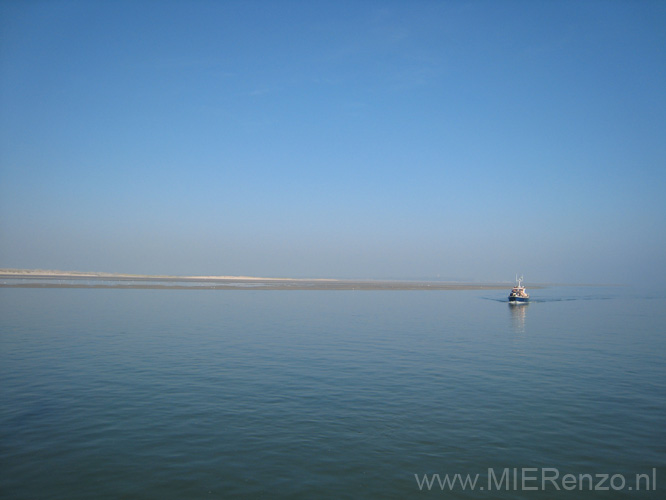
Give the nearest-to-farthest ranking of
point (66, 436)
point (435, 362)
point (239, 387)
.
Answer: point (66, 436), point (239, 387), point (435, 362)

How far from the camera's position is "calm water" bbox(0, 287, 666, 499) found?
12.7 meters

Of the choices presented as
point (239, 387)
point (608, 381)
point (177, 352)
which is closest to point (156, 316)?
point (177, 352)

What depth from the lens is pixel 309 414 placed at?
18219 mm

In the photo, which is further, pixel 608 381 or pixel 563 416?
pixel 608 381

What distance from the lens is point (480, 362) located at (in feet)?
98.2

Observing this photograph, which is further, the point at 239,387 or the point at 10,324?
the point at 10,324

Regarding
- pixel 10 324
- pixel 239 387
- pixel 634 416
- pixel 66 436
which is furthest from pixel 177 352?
pixel 634 416

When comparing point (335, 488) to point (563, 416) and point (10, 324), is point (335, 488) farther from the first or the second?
point (10, 324)

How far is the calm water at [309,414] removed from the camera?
41.7ft

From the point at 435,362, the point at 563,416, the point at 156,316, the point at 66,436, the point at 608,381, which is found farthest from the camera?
the point at 156,316

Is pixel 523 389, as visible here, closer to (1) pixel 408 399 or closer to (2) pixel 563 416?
(2) pixel 563 416

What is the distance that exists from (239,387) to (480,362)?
52.5 ft

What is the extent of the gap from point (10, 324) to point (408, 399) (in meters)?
38.3

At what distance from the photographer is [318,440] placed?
50.8ft
